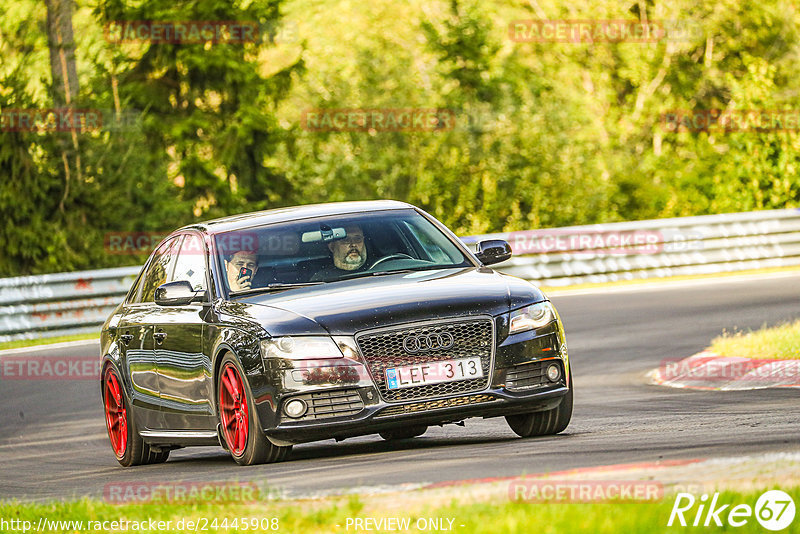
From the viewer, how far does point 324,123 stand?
3462 centimetres

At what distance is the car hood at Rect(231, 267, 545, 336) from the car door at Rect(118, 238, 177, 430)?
1.40 meters

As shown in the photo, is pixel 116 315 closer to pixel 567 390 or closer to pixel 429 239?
pixel 429 239

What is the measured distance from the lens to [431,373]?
859 centimetres

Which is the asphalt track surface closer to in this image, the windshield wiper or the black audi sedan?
the black audi sedan

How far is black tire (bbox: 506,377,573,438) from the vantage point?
9.39 metres

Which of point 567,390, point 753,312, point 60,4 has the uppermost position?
point 60,4

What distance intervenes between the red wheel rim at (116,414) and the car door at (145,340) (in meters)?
0.32

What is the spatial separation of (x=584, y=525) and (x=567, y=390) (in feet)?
A: 12.4

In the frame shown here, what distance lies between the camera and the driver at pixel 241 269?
376 inches

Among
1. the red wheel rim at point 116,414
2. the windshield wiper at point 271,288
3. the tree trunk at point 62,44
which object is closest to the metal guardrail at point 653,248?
the tree trunk at point 62,44

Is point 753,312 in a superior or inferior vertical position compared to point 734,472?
inferior

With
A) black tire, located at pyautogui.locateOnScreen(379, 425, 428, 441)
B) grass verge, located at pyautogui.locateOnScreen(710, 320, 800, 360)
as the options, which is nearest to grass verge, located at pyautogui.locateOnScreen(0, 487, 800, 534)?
black tire, located at pyautogui.locateOnScreen(379, 425, 428, 441)

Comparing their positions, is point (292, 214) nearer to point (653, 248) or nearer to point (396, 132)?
point (653, 248)

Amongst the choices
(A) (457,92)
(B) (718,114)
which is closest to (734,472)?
(A) (457,92)
